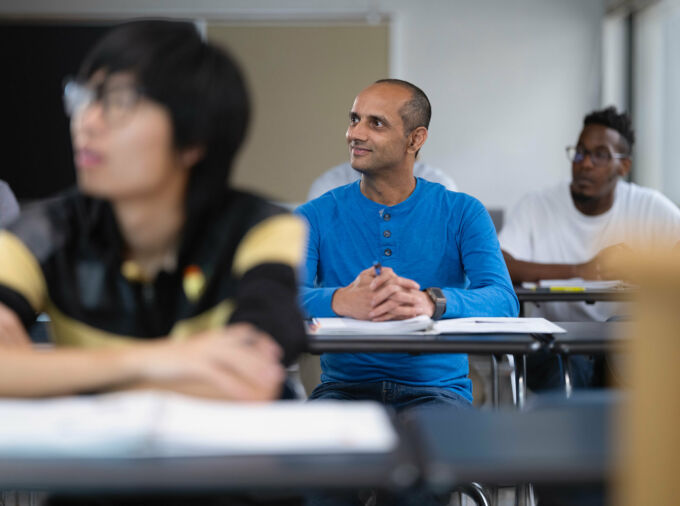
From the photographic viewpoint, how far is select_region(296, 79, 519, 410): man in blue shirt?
2.15 metres

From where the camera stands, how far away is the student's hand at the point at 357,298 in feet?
6.96

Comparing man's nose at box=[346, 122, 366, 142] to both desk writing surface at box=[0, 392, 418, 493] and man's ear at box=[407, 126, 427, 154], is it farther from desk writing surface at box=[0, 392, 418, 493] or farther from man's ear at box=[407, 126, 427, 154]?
desk writing surface at box=[0, 392, 418, 493]

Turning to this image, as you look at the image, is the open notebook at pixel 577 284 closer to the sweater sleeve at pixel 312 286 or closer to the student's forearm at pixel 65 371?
the sweater sleeve at pixel 312 286

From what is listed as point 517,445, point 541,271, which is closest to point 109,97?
point 517,445

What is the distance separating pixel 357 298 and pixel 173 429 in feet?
4.21

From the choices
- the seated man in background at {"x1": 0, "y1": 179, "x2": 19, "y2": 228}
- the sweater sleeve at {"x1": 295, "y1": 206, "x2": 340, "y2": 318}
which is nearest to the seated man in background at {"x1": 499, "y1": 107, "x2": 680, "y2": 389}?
the sweater sleeve at {"x1": 295, "y1": 206, "x2": 340, "y2": 318}

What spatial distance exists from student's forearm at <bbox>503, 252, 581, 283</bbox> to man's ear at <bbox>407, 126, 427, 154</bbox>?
861mm

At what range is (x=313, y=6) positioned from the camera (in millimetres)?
6039

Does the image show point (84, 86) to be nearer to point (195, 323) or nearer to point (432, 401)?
point (195, 323)

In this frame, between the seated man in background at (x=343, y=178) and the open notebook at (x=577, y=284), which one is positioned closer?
the open notebook at (x=577, y=284)

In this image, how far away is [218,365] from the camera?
1.05 meters

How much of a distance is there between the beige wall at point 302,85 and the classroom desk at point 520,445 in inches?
201

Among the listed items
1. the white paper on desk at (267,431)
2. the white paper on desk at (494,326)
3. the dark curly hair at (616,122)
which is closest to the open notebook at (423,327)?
the white paper on desk at (494,326)

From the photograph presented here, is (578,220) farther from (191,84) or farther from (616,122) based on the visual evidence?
(191,84)
